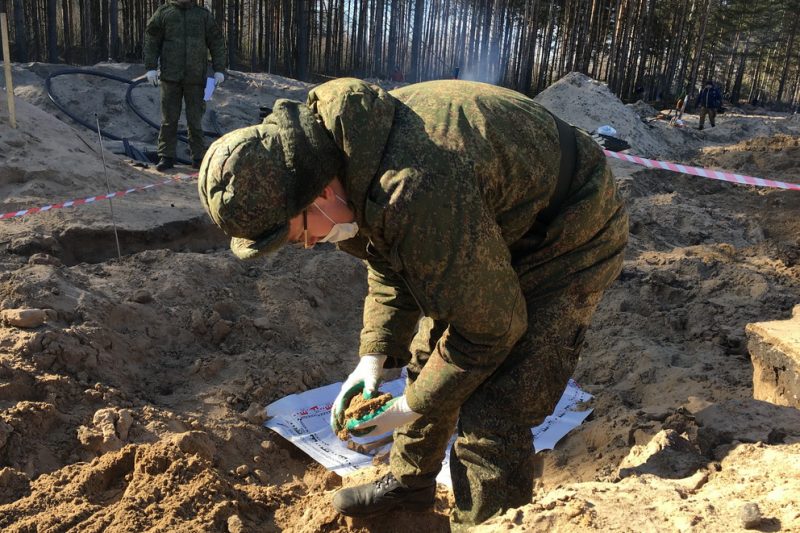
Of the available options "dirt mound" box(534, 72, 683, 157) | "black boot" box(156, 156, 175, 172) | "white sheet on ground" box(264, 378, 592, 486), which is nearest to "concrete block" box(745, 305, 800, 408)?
"white sheet on ground" box(264, 378, 592, 486)

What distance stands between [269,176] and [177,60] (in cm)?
557

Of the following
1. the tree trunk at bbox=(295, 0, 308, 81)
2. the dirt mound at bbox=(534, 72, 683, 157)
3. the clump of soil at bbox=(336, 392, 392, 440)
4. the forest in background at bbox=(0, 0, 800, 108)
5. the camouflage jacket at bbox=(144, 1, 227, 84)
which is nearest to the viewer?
the clump of soil at bbox=(336, 392, 392, 440)

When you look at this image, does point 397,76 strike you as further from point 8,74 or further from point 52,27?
point 8,74

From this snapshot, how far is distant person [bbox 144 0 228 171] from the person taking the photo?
643cm

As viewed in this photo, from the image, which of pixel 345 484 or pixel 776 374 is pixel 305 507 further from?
pixel 776 374

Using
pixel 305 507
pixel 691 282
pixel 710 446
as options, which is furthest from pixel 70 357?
pixel 691 282

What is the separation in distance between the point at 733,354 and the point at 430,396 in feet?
8.70

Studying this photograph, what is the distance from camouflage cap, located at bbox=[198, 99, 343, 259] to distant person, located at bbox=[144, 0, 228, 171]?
5403 mm

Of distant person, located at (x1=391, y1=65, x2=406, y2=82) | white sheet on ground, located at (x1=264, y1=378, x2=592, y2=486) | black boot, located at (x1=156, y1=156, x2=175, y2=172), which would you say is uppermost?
black boot, located at (x1=156, y1=156, x2=175, y2=172)

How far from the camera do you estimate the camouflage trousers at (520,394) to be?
72.3 inches

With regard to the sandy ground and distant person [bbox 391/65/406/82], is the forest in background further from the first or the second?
the sandy ground

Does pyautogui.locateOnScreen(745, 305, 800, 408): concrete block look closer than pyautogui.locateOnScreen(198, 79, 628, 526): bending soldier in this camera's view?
No

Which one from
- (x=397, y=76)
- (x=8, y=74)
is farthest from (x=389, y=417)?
(x=397, y=76)

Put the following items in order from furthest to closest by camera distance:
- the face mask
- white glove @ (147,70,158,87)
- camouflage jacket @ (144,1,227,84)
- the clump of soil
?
white glove @ (147,70,158,87) < camouflage jacket @ (144,1,227,84) < the clump of soil < the face mask
